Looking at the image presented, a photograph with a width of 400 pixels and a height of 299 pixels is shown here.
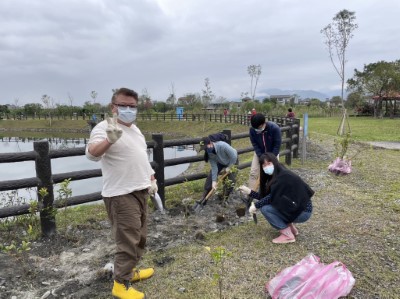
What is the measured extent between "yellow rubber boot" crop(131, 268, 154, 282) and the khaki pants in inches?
12.3

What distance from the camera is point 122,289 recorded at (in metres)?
2.79

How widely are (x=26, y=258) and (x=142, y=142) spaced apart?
1.92 metres

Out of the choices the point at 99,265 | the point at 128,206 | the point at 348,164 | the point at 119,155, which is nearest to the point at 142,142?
the point at 119,155

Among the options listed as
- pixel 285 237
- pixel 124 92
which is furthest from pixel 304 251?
pixel 124 92

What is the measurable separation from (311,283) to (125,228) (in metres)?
1.58

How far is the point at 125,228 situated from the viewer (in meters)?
2.71

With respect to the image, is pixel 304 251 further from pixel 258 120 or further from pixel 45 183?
pixel 45 183

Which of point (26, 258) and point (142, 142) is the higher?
point (142, 142)

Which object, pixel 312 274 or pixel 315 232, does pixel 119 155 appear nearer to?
pixel 312 274

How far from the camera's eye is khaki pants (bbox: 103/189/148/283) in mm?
2711

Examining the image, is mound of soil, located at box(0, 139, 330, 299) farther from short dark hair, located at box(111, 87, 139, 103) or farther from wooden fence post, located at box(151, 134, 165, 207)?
short dark hair, located at box(111, 87, 139, 103)

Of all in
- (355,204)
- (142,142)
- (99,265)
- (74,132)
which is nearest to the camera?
(142,142)

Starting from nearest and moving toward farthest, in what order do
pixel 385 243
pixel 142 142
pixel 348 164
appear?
1. pixel 142 142
2. pixel 385 243
3. pixel 348 164

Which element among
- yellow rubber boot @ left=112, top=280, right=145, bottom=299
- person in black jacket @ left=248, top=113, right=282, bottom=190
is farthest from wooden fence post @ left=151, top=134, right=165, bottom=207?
yellow rubber boot @ left=112, top=280, right=145, bottom=299
